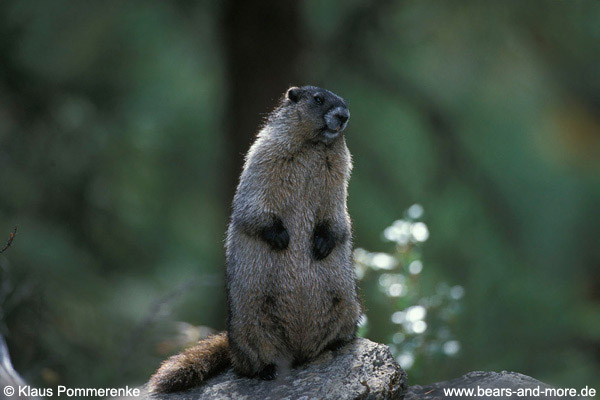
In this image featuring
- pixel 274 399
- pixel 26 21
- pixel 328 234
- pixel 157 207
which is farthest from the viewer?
pixel 157 207

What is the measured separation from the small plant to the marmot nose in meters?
1.91

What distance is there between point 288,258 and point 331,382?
2.74ft

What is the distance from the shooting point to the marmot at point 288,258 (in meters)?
4.58

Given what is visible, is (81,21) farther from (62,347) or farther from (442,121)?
(442,121)

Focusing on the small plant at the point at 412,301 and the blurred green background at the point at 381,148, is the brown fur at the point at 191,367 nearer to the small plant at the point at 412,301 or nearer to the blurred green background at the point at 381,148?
the small plant at the point at 412,301

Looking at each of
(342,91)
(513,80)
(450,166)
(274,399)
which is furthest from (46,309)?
(513,80)

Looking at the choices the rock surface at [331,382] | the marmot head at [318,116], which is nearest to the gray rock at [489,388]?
the rock surface at [331,382]

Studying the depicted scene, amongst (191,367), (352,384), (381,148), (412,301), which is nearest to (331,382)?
(352,384)

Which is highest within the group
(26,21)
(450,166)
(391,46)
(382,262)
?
(391,46)

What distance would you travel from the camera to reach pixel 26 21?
28.0 ft

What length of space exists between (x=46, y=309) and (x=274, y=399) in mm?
4179

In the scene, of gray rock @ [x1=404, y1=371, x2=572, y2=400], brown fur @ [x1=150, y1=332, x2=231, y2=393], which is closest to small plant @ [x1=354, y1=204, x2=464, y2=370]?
gray rock @ [x1=404, y1=371, x2=572, y2=400]

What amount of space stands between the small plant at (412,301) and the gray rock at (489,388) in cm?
109

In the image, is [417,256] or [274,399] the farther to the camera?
[417,256]
